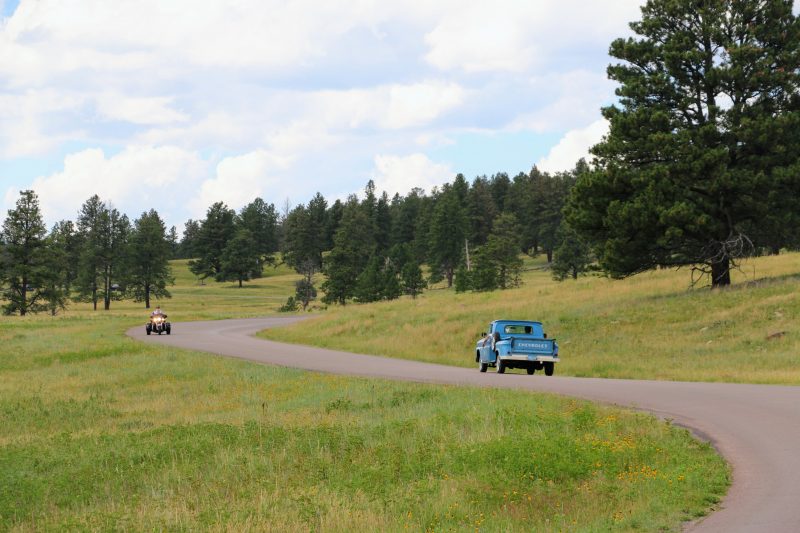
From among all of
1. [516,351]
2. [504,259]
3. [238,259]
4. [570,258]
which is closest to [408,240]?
[238,259]

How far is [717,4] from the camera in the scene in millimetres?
36000

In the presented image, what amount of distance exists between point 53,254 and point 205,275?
64880 millimetres

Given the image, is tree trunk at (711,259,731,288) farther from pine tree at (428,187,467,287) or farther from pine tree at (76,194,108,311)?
pine tree at (76,194,108,311)

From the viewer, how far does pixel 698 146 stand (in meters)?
35.6

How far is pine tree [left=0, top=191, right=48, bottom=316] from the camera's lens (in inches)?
3270

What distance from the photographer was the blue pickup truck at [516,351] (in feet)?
81.1

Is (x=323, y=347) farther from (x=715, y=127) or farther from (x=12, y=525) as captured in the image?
(x=12, y=525)

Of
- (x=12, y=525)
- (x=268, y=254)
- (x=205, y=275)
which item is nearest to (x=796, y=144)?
(x=12, y=525)

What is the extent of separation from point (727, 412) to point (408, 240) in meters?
137

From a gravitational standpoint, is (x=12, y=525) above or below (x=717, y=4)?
below

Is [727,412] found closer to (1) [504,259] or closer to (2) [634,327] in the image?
(2) [634,327]

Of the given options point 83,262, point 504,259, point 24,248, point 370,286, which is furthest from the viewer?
point 83,262

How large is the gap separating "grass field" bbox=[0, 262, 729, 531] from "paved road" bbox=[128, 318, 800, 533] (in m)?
0.45

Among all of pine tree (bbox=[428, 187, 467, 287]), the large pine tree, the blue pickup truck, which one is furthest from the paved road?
pine tree (bbox=[428, 187, 467, 287])
